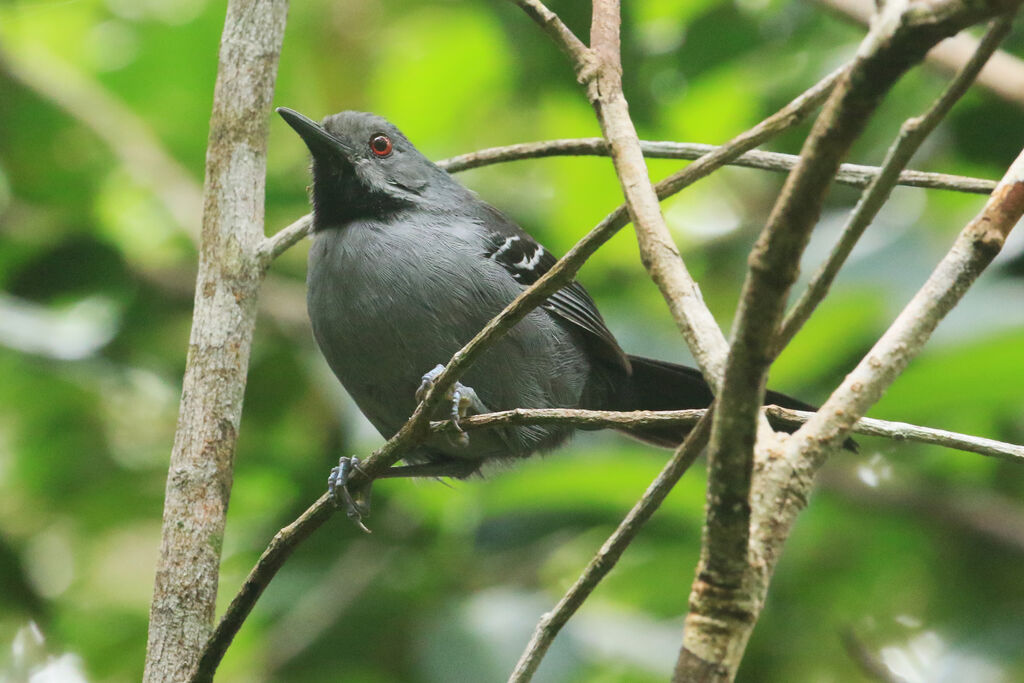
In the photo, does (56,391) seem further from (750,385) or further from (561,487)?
(750,385)

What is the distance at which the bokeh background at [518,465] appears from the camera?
→ 529 cm

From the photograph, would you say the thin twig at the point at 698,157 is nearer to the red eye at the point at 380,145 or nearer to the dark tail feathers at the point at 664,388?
the red eye at the point at 380,145

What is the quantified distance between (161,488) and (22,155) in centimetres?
231

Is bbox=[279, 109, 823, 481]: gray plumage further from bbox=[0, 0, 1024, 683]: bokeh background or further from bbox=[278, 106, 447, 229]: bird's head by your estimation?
bbox=[0, 0, 1024, 683]: bokeh background

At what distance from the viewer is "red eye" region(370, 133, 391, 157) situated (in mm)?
4949

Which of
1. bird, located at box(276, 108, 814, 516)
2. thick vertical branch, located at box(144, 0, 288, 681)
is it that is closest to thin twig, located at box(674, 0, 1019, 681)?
thick vertical branch, located at box(144, 0, 288, 681)

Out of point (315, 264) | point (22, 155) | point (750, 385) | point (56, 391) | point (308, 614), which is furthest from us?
point (22, 155)

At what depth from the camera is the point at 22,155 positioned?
267 inches

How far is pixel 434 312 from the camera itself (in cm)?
414

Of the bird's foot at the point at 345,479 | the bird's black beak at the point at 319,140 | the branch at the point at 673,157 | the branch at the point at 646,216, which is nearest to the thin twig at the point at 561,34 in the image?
the branch at the point at 646,216

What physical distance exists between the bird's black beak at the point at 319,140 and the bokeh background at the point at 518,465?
125 centimetres

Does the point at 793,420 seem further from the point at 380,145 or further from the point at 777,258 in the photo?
the point at 380,145

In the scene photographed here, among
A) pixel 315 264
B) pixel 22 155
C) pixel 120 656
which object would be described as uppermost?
pixel 22 155

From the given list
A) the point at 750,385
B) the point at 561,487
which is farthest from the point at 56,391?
the point at 750,385
